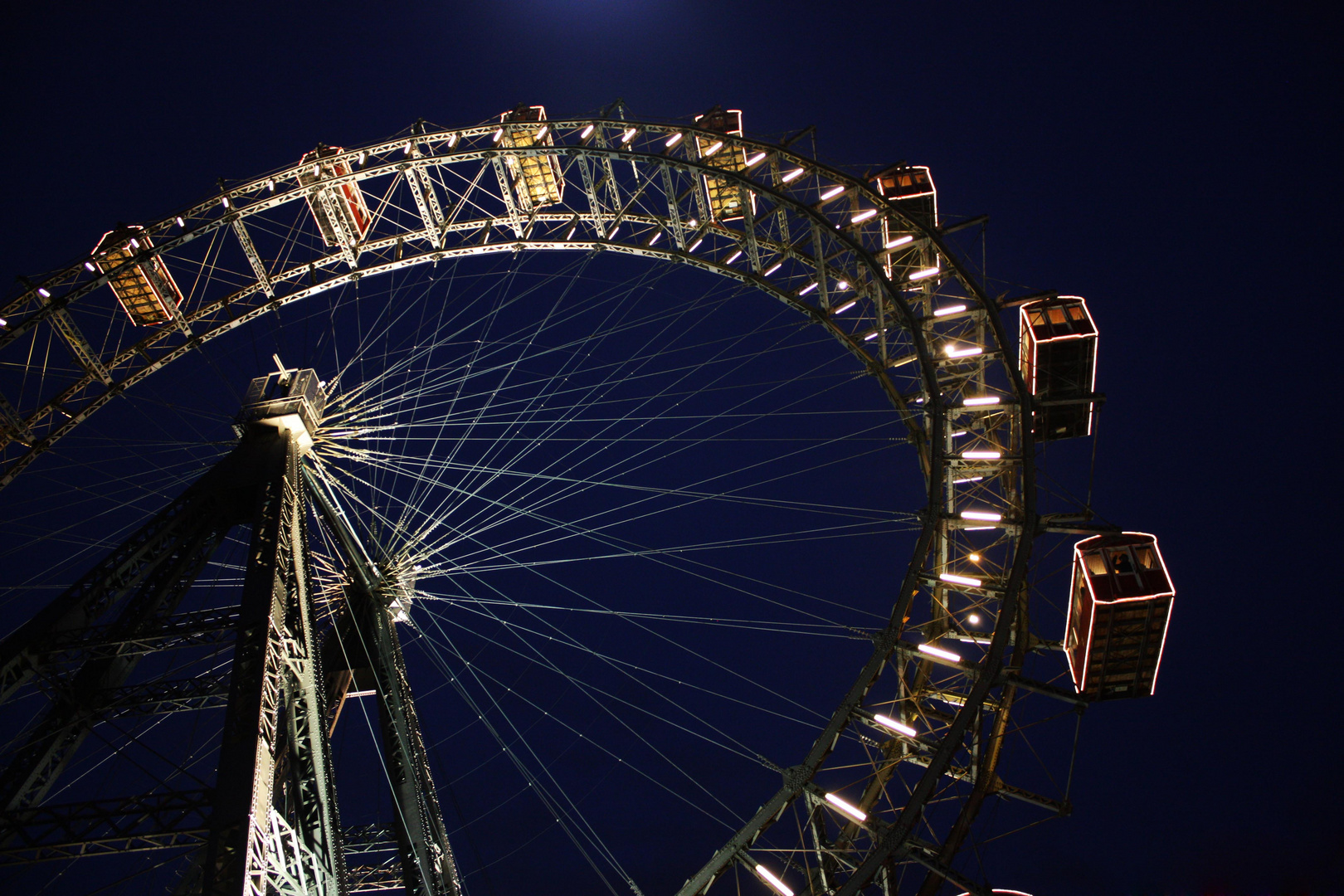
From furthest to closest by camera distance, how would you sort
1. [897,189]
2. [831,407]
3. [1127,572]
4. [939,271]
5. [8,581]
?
[831,407] < [8,581] < [897,189] < [939,271] < [1127,572]

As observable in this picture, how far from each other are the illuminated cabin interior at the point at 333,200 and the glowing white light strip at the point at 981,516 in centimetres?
1576

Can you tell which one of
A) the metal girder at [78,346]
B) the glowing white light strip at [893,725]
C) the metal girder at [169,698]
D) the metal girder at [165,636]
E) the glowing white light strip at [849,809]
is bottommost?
the glowing white light strip at [849,809]

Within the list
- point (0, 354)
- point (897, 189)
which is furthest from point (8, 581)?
point (897, 189)

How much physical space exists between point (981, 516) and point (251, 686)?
12536 mm

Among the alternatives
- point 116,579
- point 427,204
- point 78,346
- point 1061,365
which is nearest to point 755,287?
point 1061,365

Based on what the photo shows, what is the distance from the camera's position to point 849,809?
13.1 m

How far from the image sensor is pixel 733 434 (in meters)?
74.0

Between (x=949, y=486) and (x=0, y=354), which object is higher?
(x=0, y=354)

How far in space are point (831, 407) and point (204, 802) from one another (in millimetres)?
60311

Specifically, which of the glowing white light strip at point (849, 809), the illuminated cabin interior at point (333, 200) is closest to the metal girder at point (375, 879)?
the glowing white light strip at point (849, 809)

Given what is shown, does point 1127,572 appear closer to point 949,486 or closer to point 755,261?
point 949,486

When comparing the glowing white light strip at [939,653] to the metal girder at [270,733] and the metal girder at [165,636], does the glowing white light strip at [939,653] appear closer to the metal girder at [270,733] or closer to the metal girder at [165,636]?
the metal girder at [270,733]

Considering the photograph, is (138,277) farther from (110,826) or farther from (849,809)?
(849,809)

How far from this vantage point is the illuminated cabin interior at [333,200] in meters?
19.5
